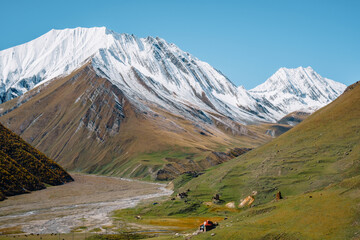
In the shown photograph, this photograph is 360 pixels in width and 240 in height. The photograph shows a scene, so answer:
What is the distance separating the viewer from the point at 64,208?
5374 inches

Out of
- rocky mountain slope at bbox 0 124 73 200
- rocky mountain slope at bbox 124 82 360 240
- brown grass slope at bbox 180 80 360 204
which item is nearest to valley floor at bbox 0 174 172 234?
rocky mountain slope at bbox 0 124 73 200

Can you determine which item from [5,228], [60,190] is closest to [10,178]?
[60,190]

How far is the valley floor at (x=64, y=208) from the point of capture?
101438 mm

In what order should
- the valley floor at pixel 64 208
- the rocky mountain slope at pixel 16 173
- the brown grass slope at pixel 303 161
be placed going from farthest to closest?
the rocky mountain slope at pixel 16 173, the brown grass slope at pixel 303 161, the valley floor at pixel 64 208

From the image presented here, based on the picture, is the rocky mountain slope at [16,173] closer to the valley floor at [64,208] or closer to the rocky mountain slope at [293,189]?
the valley floor at [64,208]

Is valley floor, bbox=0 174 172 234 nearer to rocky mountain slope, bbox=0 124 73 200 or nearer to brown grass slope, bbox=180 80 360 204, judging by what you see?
rocky mountain slope, bbox=0 124 73 200

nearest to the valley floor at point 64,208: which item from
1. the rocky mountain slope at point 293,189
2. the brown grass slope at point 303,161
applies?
the rocky mountain slope at point 293,189

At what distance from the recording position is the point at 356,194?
60.9 meters

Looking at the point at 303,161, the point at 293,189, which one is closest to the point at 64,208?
the point at 293,189

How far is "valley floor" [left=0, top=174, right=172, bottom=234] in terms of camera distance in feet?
333

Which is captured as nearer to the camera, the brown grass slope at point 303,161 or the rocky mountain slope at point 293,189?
the rocky mountain slope at point 293,189

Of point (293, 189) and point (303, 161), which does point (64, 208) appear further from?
point (303, 161)

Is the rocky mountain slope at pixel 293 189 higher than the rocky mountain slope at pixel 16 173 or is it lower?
lower

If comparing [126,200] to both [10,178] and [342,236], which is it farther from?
[342,236]
